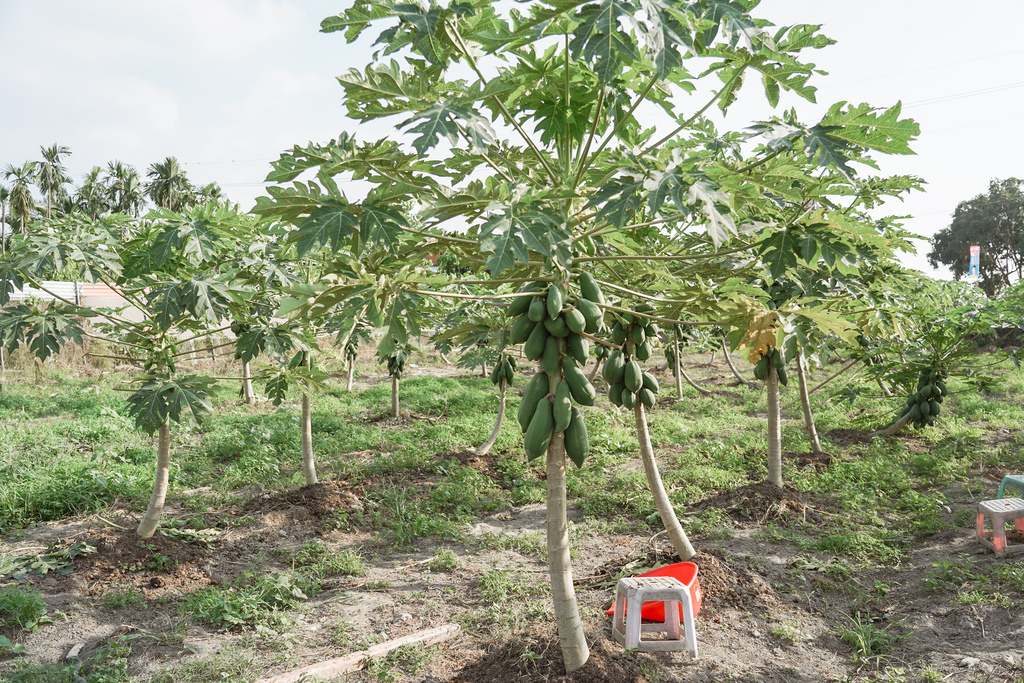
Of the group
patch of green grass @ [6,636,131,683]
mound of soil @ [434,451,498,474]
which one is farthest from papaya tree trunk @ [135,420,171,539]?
mound of soil @ [434,451,498,474]

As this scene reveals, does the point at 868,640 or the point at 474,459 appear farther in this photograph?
the point at 474,459

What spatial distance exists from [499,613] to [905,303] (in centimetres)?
641

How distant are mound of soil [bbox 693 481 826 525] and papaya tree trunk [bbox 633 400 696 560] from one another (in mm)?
1567

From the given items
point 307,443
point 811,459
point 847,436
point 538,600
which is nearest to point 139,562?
point 307,443

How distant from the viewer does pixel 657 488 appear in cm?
418

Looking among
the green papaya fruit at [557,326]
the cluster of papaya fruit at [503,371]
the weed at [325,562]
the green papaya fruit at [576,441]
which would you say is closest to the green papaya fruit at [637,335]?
the green papaya fruit at [576,441]

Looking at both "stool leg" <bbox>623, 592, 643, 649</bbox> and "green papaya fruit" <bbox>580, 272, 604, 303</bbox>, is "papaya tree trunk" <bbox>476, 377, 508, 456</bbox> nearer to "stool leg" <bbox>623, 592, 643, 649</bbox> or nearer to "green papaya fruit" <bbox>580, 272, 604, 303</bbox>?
"stool leg" <bbox>623, 592, 643, 649</bbox>

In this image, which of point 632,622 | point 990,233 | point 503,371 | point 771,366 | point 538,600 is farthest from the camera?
point 990,233

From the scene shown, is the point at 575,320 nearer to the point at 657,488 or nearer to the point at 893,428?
the point at 657,488

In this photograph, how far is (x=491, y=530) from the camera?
577cm

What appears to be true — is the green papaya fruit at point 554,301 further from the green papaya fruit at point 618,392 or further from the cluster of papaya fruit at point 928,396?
the cluster of papaya fruit at point 928,396

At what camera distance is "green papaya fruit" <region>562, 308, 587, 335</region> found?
2.66 metres

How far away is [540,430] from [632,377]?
1249mm

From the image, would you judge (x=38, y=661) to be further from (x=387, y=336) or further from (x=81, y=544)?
(x=387, y=336)
